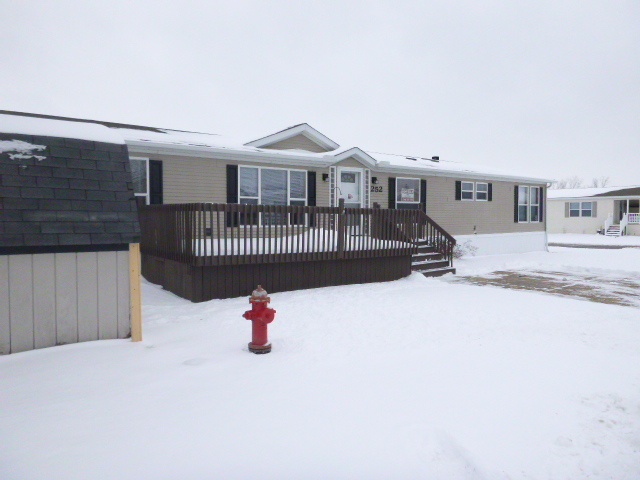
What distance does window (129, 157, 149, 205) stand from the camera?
10.4m

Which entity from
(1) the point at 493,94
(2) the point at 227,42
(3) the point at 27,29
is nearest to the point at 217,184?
(3) the point at 27,29

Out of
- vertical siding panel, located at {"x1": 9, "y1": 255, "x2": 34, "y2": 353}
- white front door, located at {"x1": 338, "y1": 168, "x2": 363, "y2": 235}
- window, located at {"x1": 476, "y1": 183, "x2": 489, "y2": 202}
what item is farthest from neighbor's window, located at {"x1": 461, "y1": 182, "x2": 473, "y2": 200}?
vertical siding panel, located at {"x1": 9, "y1": 255, "x2": 34, "y2": 353}

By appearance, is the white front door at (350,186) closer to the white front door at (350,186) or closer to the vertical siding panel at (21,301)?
the white front door at (350,186)

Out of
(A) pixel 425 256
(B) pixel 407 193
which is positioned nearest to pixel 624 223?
(B) pixel 407 193

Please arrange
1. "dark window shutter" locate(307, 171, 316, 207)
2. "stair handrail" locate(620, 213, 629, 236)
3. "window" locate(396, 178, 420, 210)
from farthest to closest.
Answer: "stair handrail" locate(620, 213, 629, 236)
"window" locate(396, 178, 420, 210)
"dark window shutter" locate(307, 171, 316, 207)

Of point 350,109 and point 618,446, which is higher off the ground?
point 350,109

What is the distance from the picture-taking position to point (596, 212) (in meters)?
31.1

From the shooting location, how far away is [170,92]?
173 feet

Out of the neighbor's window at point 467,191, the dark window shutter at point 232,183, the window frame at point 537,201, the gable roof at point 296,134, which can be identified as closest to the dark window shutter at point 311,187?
the gable roof at point 296,134

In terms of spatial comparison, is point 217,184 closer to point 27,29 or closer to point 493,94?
point 27,29

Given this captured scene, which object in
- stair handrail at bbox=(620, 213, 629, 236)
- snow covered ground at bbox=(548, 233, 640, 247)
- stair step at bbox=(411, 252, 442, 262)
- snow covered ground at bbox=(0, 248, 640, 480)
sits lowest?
snow covered ground at bbox=(0, 248, 640, 480)

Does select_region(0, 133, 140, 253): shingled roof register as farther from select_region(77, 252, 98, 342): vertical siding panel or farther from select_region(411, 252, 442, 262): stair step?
select_region(411, 252, 442, 262): stair step

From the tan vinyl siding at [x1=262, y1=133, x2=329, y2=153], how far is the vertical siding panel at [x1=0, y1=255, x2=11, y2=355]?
338 inches

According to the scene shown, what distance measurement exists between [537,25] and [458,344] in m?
33.0
